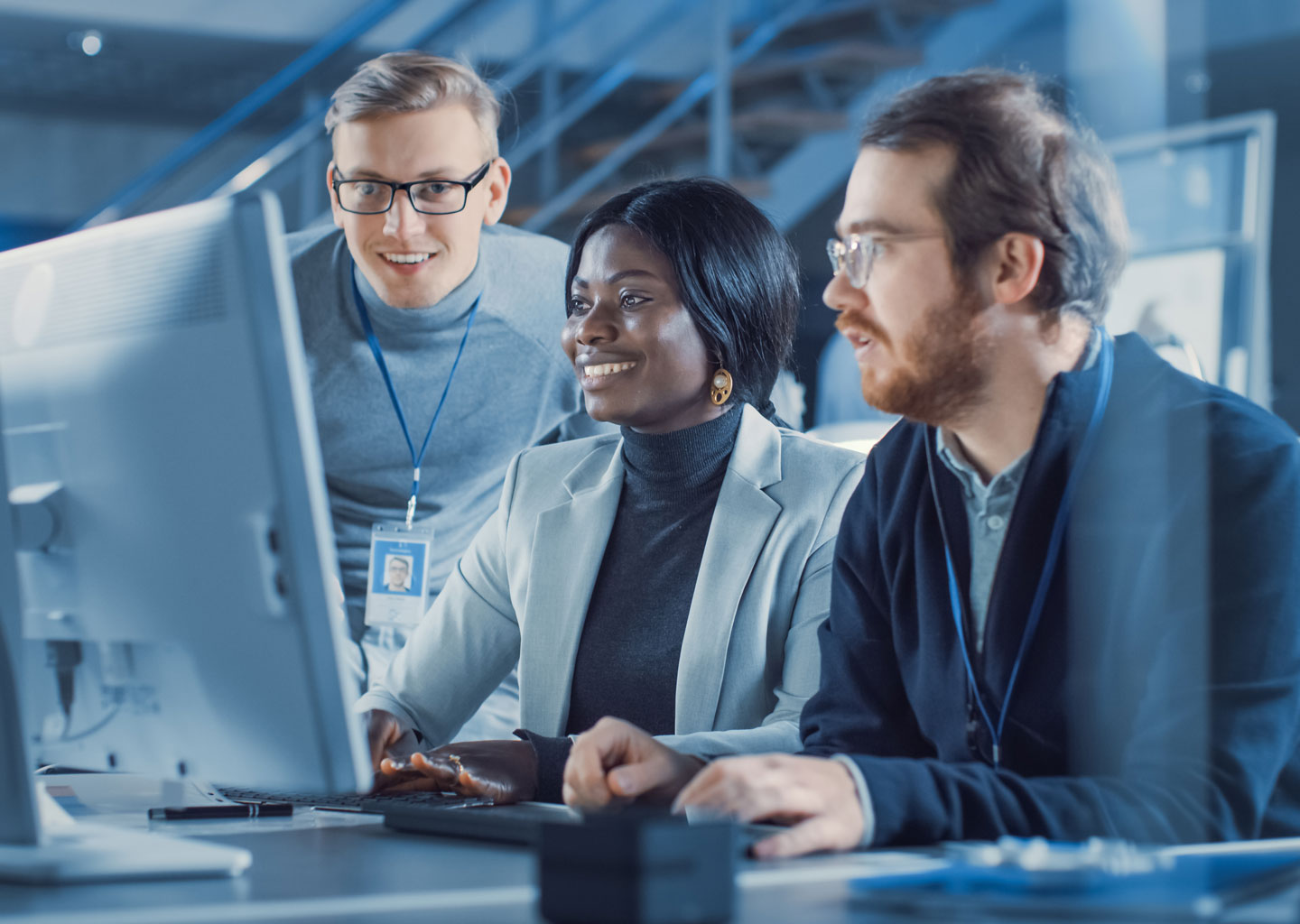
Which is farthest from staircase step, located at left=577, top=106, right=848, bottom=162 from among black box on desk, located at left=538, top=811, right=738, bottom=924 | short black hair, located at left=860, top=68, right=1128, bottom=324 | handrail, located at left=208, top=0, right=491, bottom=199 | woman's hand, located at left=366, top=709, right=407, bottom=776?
black box on desk, located at left=538, top=811, right=738, bottom=924

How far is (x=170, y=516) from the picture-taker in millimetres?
1058

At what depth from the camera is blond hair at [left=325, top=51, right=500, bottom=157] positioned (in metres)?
2.52

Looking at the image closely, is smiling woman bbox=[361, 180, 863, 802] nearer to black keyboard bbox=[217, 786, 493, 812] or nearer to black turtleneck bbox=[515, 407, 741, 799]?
black turtleneck bbox=[515, 407, 741, 799]

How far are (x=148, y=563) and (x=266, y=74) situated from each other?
7755 millimetres

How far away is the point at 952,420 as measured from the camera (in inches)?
59.3

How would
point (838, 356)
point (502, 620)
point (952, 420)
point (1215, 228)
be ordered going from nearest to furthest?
point (952, 420)
point (502, 620)
point (838, 356)
point (1215, 228)

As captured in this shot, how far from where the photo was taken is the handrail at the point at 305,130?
5.71 m

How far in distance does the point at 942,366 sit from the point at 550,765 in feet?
2.02

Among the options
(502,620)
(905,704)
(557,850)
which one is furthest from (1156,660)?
(502,620)

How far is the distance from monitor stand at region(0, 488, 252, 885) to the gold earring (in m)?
1.08

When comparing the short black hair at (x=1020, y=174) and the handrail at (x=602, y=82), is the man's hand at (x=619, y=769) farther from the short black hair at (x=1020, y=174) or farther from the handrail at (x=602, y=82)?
the handrail at (x=602, y=82)

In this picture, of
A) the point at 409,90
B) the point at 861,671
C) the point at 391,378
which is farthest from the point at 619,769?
the point at 409,90

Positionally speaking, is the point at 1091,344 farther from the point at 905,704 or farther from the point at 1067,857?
the point at 1067,857

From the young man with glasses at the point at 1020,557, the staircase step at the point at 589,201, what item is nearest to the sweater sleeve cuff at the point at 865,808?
the young man with glasses at the point at 1020,557
